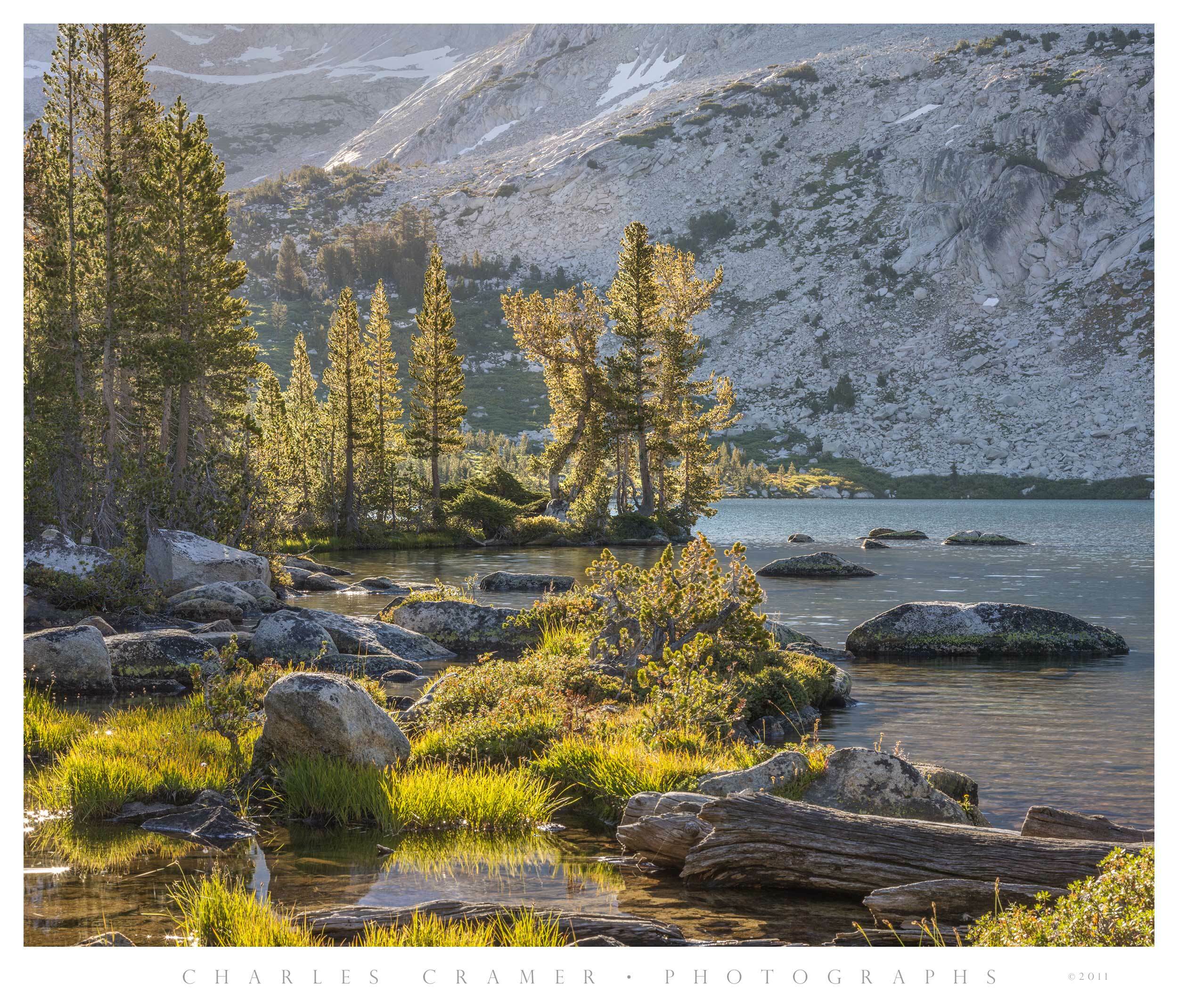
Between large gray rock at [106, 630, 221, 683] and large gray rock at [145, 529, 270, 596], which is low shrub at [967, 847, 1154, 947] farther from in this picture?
large gray rock at [145, 529, 270, 596]

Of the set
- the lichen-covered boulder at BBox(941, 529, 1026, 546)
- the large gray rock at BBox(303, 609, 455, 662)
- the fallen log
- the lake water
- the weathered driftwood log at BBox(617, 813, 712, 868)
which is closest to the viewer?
the fallen log

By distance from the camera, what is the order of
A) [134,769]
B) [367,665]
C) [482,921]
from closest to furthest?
[482,921] < [134,769] < [367,665]

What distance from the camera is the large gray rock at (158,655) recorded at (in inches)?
797

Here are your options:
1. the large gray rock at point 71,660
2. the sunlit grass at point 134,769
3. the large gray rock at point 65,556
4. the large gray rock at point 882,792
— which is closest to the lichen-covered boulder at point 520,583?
the large gray rock at point 65,556

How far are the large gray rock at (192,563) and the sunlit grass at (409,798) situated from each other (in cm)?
2198

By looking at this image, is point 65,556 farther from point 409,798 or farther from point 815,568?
point 815,568

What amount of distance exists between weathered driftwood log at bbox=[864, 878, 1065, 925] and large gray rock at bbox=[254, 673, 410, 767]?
6.58 metres

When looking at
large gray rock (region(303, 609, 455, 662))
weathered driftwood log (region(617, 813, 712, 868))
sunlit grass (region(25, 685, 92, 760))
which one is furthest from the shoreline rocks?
weathered driftwood log (region(617, 813, 712, 868))

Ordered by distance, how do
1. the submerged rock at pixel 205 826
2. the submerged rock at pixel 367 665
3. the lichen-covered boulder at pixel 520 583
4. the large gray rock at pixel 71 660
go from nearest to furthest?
the submerged rock at pixel 205 826
the large gray rock at pixel 71 660
the submerged rock at pixel 367 665
the lichen-covered boulder at pixel 520 583

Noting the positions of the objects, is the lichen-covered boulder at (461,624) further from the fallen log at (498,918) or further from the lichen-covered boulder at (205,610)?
the fallen log at (498,918)

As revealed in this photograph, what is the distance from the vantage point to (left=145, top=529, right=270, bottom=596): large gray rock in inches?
1291

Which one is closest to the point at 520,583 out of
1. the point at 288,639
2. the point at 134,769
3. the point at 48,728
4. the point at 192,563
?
the point at 192,563

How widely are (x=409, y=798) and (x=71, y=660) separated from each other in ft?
36.8

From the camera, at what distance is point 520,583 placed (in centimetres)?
4081
